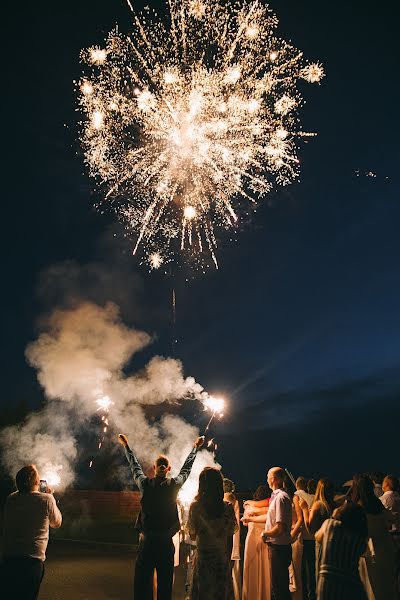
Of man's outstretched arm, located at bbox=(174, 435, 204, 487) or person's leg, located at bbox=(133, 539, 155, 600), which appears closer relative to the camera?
person's leg, located at bbox=(133, 539, 155, 600)

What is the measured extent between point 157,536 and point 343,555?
1.82 metres

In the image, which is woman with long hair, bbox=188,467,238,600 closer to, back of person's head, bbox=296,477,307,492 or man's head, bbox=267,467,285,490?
man's head, bbox=267,467,285,490

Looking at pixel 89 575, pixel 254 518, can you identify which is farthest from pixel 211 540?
pixel 89 575

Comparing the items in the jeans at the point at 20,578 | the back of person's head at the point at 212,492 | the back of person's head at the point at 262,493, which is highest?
the back of person's head at the point at 262,493

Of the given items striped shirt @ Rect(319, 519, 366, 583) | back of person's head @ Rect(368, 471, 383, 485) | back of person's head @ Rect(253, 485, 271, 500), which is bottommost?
striped shirt @ Rect(319, 519, 366, 583)

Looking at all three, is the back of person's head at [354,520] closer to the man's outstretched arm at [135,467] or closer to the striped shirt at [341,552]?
the striped shirt at [341,552]

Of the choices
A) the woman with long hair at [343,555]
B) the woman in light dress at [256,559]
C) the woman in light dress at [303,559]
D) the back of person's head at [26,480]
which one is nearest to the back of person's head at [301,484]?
the woman in light dress at [303,559]

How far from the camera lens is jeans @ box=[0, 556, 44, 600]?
3779 mm

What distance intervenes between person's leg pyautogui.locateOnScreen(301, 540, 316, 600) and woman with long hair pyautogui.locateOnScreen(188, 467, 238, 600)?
3005mm

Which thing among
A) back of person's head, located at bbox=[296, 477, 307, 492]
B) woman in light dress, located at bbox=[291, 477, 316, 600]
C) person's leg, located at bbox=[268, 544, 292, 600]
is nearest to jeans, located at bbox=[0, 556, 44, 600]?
person's leg, located at bbox=[268, 544, 292, 600]

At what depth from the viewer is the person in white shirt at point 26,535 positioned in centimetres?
384

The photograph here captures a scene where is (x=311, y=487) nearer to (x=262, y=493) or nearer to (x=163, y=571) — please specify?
(x=262, y=493)

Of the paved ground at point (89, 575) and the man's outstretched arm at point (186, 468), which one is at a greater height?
the man's outstretched arm at point (186, 468)

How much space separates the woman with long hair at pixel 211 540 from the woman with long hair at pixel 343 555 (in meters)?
0.96
